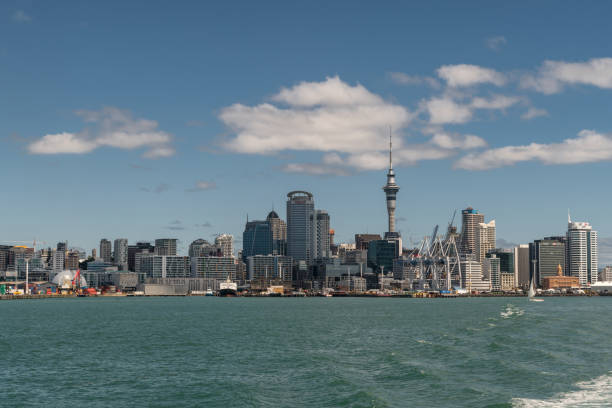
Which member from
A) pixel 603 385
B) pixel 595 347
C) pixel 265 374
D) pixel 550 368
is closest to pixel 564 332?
pixel 595 347

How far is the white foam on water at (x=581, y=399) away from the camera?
134ft

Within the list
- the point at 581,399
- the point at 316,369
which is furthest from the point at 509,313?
the point at 581,399

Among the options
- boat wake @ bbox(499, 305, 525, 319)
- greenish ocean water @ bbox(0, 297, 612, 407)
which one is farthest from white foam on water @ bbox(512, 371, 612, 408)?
boat wake @ bbox(499, 305, 525, 319)

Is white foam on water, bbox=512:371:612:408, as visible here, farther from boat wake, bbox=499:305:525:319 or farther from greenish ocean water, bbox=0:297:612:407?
boat wake, bbox=499:305:525:319

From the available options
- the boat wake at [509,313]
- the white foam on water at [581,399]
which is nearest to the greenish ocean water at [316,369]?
the white foam on water at [581,399]

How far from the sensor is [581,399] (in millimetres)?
42438

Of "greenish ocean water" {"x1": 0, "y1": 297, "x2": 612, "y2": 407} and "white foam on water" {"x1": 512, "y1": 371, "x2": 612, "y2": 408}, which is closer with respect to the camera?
"white foam on water" {"x1": 512, "y1": 371, "x2": 612, "y2": 408}

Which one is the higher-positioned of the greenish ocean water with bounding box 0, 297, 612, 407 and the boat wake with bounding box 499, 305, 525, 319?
the greenish ocean water with bounding box 0, 297, 612, 407

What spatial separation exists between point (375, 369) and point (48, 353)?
3519cm

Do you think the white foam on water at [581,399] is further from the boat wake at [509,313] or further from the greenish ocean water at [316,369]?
the boat wake at [509,313]

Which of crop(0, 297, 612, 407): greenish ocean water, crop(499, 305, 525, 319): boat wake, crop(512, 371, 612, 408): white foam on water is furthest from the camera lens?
crop(499, 305, 525, 319): boat wake

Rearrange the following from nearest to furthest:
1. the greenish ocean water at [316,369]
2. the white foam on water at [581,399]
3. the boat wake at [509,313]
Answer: the white foam on water at [581,399], the greenish ocean water at [316,369], the boat wake at [509,313]

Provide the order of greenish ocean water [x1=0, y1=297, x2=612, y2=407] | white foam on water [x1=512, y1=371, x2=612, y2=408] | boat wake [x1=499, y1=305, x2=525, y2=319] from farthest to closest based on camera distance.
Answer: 1. boat wake [x1=499, y1=305, x2=525, y2=319]
2. greenish ocean water [x1=0, y1=297, x2=612, y2=407]
3. white foam on water [x1=512, y1=371, x2=612, y2=408]

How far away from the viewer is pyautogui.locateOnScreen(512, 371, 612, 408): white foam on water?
134ft
